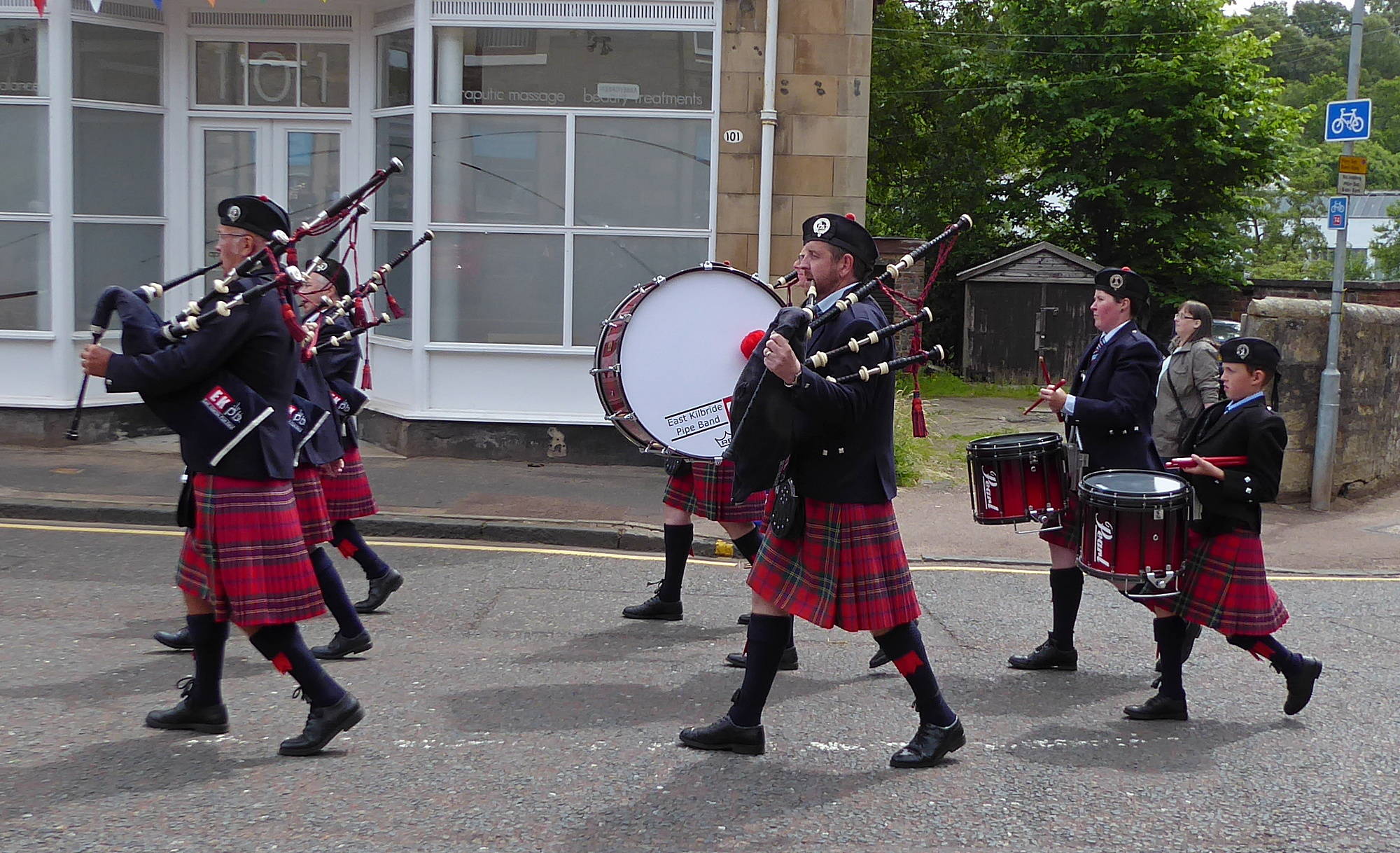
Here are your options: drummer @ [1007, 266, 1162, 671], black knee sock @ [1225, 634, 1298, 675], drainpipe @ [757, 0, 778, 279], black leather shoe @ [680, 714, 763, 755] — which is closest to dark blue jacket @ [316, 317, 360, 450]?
black leather shoe @ [680, 714, 763, 755]

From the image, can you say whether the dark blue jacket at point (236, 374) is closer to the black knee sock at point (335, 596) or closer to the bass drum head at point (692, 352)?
the black knee sock at point (335, 596)

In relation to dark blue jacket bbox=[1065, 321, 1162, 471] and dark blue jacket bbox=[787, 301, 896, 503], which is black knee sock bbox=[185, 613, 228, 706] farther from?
dark blue jacket bbox=[1065, 321, 1162, 471]

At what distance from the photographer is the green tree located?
25469 millimetres

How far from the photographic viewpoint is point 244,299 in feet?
13.9

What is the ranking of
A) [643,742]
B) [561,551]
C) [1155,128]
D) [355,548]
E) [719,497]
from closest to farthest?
[643,742], [719,497], [355,548], [561,551], [1155,128]

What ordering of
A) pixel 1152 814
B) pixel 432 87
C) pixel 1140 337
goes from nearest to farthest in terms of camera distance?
pixel 1152 814, pixel 1140 337, pixel 432 87

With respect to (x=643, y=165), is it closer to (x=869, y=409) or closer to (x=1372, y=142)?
(x=869, y=409)

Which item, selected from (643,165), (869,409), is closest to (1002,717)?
(869,409)

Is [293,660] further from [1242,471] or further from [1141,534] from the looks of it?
[1242,471]

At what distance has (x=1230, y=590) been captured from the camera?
16.9ft

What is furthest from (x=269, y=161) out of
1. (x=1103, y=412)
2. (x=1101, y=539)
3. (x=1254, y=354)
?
(x=1254, y=354)

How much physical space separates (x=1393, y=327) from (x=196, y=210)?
10.4 metres

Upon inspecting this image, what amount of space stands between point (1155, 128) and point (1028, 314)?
5.06 metres

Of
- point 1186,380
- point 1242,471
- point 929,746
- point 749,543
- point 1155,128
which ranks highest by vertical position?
point 1155,128
